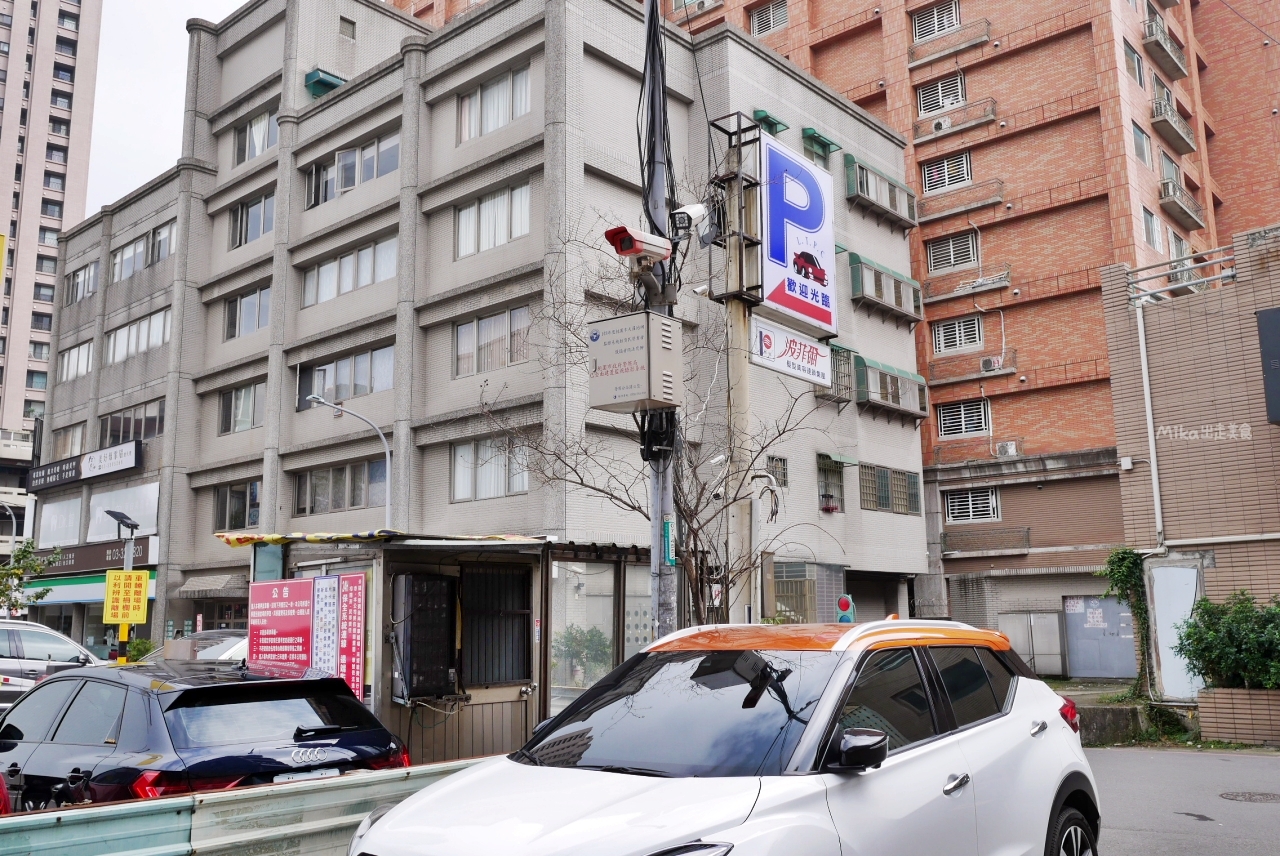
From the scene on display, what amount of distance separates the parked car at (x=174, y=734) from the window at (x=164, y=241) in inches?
1406

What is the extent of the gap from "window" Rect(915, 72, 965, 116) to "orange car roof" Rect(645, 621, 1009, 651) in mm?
36470

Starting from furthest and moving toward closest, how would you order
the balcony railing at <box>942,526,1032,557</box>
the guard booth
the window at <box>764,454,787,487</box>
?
the balcony railing at <box>942,526,1032,557</box> < the window at <box>764,454,787,487</box> < the guard booth

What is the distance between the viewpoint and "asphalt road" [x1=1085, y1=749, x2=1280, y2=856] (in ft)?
28.3

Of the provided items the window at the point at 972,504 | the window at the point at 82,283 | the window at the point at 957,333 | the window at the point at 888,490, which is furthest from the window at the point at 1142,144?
the window at the point at 82,283

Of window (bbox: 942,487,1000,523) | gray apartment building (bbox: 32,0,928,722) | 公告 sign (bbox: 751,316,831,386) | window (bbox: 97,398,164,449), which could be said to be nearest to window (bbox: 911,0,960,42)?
gray apartment building (bbox: 32,0,928,722)

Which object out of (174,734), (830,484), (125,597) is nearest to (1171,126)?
(830,484)

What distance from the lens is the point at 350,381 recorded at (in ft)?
106

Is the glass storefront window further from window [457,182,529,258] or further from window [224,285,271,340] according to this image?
window [224,285,271,340]

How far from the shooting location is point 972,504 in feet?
121

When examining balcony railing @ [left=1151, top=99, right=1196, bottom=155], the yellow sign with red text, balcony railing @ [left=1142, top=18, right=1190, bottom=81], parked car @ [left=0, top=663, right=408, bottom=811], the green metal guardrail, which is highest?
balcony railing @ [left=1142, top=18, right=1190, bottom=81]

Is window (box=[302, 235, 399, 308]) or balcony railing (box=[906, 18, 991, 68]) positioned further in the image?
balcony railing (box=[906, 18, 991, 68])

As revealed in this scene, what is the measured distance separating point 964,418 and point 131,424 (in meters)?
30.4

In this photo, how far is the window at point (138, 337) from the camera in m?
39.9

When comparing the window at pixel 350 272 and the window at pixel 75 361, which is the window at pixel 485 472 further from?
the window at pixel 75 361
